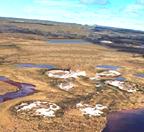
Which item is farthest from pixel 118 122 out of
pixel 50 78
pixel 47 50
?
pixel 47 50

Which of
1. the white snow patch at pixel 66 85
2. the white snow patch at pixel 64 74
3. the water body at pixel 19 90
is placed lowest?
the water body at pixel 19 90

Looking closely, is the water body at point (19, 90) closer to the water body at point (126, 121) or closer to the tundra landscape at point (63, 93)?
the tundra landscape at point (63, 93)

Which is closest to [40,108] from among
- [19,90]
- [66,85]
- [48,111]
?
[48,111]

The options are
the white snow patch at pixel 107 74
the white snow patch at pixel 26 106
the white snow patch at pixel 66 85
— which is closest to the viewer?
the white snow patch at pixel 26 106

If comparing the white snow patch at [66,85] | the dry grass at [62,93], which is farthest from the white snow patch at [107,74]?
the white snow patch at [66,85]

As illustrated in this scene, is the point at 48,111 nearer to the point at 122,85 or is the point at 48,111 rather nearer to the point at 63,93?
the point at 63,93

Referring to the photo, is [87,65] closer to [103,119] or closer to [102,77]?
[102,77]
